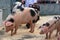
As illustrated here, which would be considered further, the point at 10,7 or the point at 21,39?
the point at 10,7

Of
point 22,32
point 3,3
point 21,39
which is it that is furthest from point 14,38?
point 3,3

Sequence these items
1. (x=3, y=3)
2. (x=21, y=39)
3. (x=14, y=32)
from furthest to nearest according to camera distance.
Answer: (x=3, y=3) < (x=14, y=32) < (x=21, y=39)

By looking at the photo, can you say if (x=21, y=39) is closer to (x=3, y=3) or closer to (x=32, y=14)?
(x=32, y=14)

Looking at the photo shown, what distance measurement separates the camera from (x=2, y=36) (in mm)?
5977

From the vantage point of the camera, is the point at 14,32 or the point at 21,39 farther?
the point at 14,32

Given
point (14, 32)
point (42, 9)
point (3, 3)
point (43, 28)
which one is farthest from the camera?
point (42, 9)

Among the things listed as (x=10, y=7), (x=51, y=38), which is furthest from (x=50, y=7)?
(x=51, y=38)

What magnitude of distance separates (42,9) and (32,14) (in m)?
4.83

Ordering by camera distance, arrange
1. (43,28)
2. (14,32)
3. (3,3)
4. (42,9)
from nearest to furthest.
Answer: (43,28) → (14,32) → (3,3) → (42,9)

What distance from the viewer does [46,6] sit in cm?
1126

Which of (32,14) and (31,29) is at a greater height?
(32,14)

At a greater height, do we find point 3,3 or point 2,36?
point 3,3

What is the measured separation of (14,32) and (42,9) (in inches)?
204

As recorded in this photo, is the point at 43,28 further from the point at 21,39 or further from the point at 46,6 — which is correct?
the point at 46,6
